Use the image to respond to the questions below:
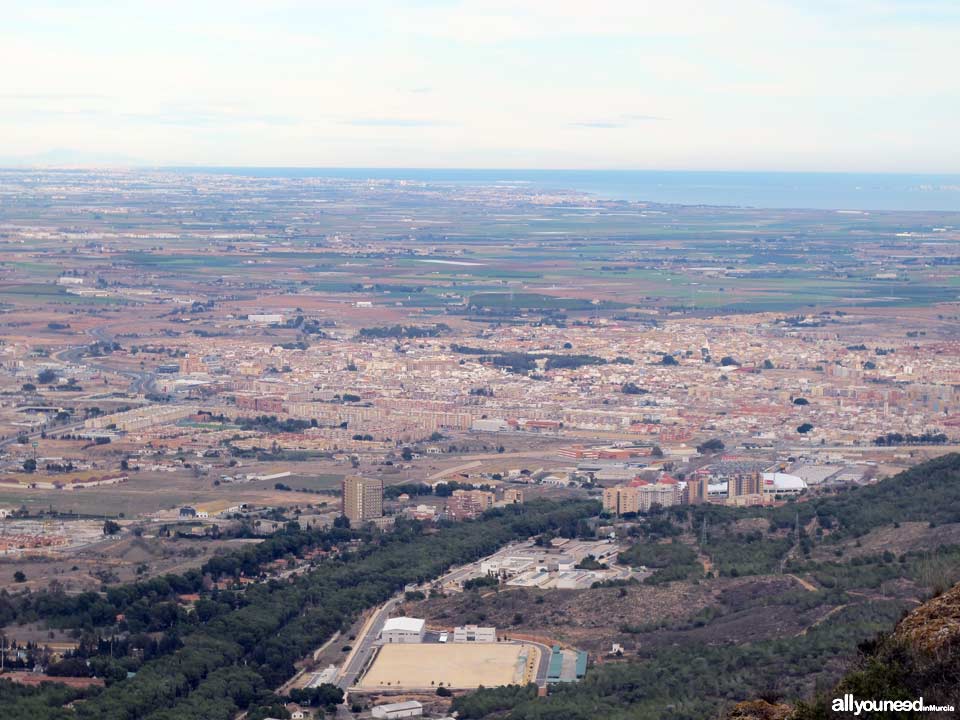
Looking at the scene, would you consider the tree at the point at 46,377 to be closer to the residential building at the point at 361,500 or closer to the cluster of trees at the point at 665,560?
the residential building at the point at 361,500

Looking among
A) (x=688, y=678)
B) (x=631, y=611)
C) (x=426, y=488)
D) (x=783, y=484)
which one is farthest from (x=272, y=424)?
(x=688, y=678)

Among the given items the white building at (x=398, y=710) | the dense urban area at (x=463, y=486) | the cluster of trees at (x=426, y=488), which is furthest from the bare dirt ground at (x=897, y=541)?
the cluster of trees at (x=426, y=488)

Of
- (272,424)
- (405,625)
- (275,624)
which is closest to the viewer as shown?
(405,625)

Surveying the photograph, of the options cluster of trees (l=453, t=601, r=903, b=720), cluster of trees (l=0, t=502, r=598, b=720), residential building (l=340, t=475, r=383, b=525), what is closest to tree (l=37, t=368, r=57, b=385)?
residential building (l=340, t=475, r=383, b=525)

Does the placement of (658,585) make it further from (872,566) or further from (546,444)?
(546,444)

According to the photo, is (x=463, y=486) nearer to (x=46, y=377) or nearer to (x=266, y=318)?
(x=46, y=377)

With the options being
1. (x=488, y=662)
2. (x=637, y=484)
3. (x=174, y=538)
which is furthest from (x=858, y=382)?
(x=488, y=662)
